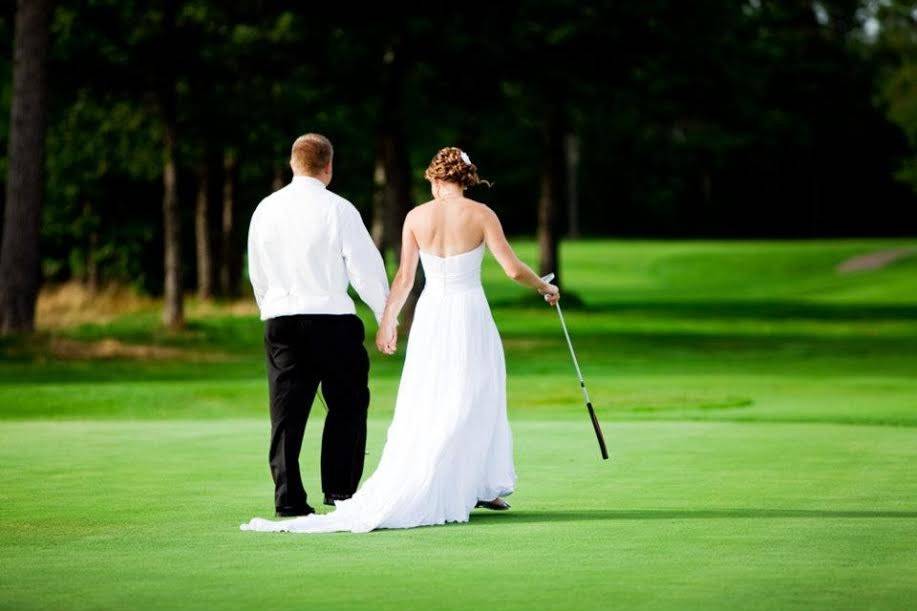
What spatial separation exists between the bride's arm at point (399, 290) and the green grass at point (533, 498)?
44.6 inches

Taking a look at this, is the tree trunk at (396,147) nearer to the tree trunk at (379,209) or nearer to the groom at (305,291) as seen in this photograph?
the tree trunk at (379,209)

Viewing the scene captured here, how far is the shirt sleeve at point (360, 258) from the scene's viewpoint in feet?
36.6

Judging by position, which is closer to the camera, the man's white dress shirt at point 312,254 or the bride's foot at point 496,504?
the man's white dress shirt at point 312,254

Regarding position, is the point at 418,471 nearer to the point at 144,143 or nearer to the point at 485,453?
the point at 485,453

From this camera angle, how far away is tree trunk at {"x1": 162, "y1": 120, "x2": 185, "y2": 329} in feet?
118

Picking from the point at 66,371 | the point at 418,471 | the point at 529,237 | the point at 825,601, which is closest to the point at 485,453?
the point at 418,471

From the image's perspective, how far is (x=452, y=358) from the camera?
1142 cm

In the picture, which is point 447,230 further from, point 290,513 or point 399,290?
point 290,513

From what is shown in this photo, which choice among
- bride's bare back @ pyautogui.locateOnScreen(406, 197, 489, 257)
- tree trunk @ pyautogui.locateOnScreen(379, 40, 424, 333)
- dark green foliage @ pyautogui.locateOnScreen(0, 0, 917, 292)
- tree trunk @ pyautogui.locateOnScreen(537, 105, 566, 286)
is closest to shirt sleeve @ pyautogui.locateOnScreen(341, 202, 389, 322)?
bride's bare back @ pyautogui.locateOnScreen(406, 197, 489, 257)

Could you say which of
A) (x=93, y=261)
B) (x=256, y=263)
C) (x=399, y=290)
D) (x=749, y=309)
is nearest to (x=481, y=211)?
(x=399, y=290)

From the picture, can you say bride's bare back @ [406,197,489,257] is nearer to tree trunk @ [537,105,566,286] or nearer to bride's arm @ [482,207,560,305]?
bride's arm @ [482,207,560,305]

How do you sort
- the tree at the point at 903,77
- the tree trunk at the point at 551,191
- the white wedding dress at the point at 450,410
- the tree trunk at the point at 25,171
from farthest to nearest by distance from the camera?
the tree at the point at 903,77
the tree trunk at the point at 551,191
the tree trunk at the point at 25,171
the white wedding dress at the point at 450,410

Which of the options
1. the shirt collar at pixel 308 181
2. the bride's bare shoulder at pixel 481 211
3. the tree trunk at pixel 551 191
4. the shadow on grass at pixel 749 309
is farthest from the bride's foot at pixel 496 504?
the tree trunk at pixel 551 191

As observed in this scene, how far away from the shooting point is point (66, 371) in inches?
1099
